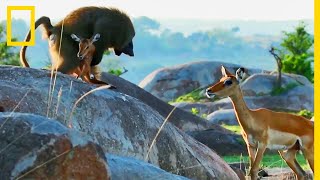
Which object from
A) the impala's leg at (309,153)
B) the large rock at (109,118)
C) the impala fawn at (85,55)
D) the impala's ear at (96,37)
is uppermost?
the large rock at (109,118)

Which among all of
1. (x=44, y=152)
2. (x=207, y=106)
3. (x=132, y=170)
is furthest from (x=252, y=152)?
(x=207, y=106)

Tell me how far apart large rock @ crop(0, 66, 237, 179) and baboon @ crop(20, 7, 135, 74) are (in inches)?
108

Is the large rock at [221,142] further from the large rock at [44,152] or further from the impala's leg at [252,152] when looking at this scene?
the large rock at [44,152]

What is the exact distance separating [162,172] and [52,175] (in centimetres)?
104

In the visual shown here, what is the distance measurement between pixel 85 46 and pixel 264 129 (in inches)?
85.0

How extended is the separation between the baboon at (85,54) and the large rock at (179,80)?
829 inches

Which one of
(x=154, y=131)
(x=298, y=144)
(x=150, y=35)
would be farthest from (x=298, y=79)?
(x=150, y=35)

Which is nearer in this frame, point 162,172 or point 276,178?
point 162,172

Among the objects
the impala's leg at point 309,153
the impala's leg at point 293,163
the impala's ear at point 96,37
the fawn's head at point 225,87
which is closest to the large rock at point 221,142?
the impala's leg at point 293,163

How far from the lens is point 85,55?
9.79 m

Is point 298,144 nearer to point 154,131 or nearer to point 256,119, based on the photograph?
point 256,119

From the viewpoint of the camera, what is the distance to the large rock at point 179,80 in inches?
1244

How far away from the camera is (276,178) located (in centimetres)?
1076

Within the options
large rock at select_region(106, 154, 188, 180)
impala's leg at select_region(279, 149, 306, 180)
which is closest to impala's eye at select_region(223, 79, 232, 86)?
impala's leg at select_region(279, 149, 306, 180)
